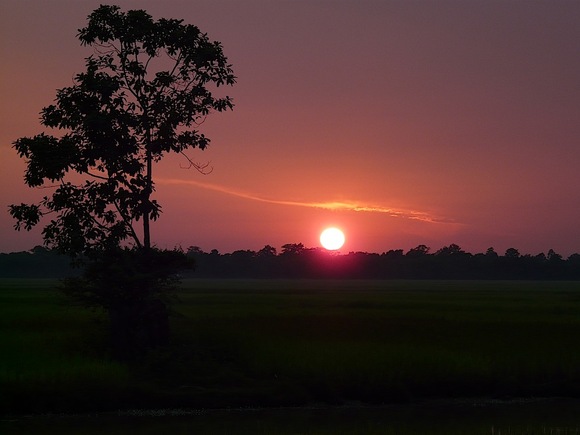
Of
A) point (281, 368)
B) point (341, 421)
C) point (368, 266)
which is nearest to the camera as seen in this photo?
point (341, 421)

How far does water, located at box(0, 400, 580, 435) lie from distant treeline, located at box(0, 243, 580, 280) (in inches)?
6023

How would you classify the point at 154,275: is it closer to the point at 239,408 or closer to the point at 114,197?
the point at 114,197

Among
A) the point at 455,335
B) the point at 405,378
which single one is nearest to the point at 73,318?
the point at 455,335

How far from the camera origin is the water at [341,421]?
1725 centimetres

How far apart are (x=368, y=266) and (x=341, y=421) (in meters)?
159

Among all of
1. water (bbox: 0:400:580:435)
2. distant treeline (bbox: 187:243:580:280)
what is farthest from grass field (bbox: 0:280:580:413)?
distant treeline (bbox: 187:243:580:280)

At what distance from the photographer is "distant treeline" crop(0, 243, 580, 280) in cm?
17488

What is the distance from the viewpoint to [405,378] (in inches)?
848

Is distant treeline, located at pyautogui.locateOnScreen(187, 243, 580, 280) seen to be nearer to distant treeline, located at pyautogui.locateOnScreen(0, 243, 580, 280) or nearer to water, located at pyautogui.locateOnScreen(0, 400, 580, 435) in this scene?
distant treeline, located at pyautogui.locateOnScreen(0, 243, 580, 280)

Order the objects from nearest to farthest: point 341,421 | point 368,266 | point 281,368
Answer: point 341,421
point 281,368
point 368,266

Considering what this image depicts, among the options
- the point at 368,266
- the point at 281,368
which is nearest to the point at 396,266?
the point at 368,266

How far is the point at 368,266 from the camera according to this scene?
176375 mm

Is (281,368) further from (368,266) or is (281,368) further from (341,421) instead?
(368,266)

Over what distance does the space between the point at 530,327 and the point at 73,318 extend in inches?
867
